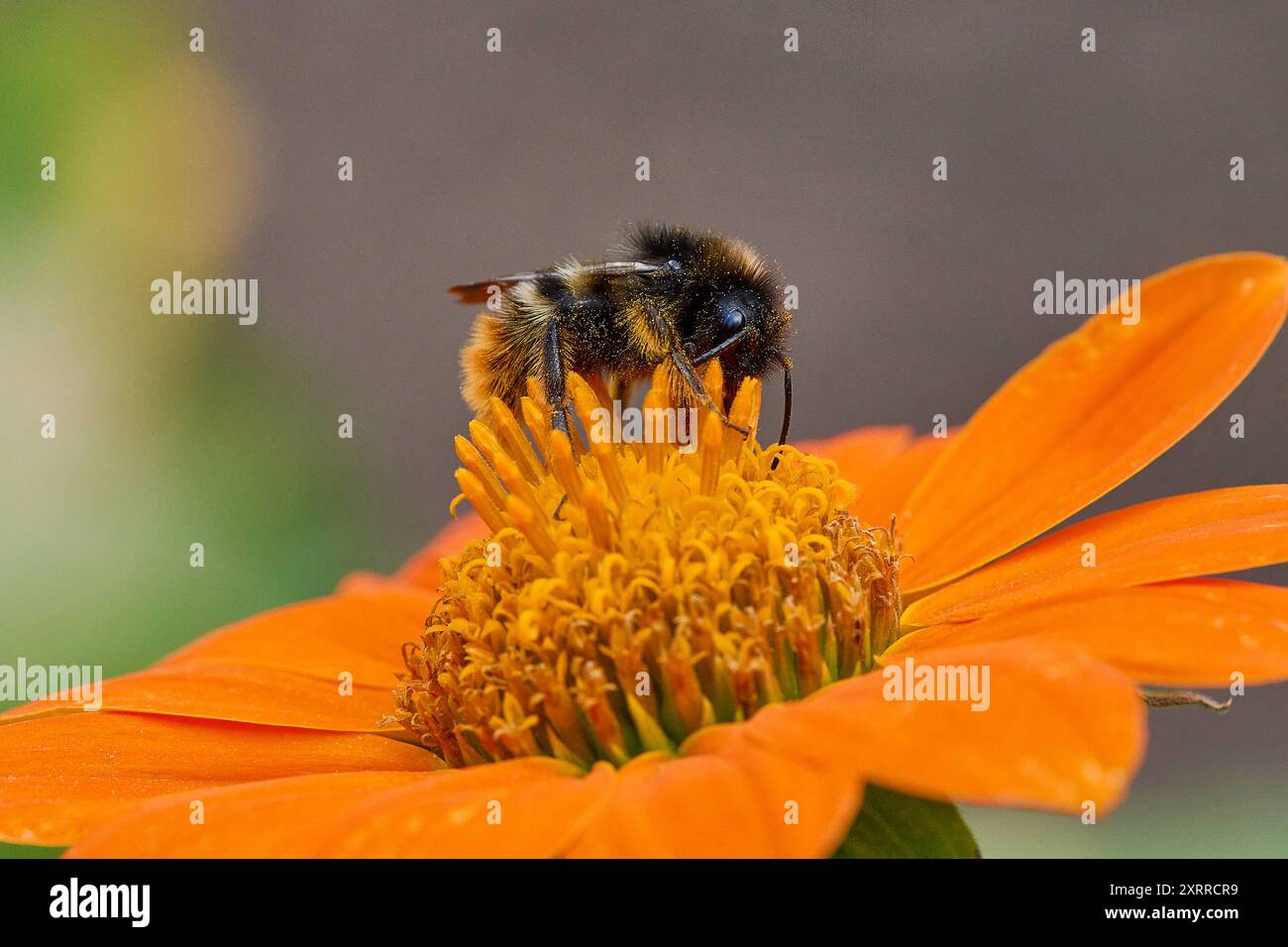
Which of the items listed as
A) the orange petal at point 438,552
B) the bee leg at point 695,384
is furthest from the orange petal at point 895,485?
the orange petal at point 438,552

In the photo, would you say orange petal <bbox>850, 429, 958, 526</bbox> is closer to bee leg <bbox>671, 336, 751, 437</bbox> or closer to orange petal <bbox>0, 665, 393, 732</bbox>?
bee leg <bbox>671, 336, 751, 437</bbox>

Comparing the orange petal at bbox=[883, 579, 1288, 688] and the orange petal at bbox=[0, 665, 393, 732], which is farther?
the orange petal at bbox=[0, 665, 393, 732]

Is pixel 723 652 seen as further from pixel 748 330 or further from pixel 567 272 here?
pixel 567 272

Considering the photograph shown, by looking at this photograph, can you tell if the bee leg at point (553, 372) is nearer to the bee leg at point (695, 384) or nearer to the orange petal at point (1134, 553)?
the bee leg at point (695, 384)

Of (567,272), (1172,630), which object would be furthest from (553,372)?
(1172,630)

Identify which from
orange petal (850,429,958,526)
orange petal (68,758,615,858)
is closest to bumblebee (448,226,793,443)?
orange petal (850,429,958,526)

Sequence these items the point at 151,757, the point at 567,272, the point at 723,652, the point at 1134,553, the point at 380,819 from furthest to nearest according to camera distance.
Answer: the point at 567,272 < the point at 151,757 < the point at 1134,553 < the point at 723,652 < the point at 380,819
